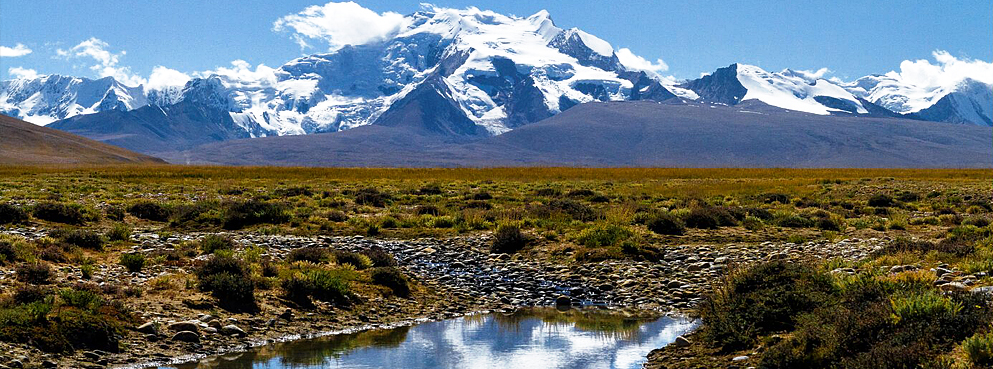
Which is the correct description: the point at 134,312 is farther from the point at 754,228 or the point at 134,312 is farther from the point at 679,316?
the point at 754,228

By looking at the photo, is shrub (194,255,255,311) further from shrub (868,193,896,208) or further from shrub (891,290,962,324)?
shrub (868,193,896,208)

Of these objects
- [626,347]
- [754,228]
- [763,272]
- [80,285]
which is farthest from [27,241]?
[754,228]

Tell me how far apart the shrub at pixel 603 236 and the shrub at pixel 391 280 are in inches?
285

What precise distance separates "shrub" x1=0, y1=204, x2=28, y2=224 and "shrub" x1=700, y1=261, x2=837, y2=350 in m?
24.8

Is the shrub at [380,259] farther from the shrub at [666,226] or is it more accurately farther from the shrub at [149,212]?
the shrub at [149,212]

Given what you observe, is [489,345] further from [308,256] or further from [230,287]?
[308,256]

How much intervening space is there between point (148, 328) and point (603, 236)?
Answer: 14.7 m

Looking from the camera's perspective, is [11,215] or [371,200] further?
[371,200]

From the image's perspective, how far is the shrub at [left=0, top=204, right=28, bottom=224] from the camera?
29.3 metres

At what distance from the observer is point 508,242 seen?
26828 mm

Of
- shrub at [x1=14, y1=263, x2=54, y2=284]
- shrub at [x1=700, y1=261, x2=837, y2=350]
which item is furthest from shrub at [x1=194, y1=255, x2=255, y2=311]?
shrub at [x1=700, y1=261, x2=837, y2=350]

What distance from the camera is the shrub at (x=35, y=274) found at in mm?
16797

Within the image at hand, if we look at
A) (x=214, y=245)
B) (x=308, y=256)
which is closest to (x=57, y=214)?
(x=214, y=245)

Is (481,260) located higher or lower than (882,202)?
lower
